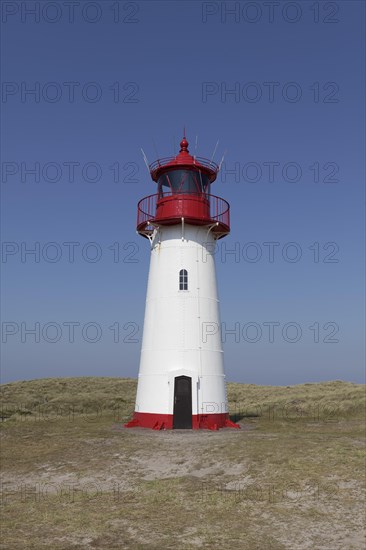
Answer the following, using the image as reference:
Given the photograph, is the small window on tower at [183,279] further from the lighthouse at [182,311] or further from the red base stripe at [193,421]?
the red base stripe at [193,421]

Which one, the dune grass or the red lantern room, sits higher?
the red lantern room

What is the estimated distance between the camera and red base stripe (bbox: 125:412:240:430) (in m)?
23.8

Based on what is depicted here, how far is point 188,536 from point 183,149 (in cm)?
1924

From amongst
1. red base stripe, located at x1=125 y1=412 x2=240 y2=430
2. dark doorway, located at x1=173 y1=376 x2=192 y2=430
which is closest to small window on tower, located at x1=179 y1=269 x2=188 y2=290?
dark doorway, located at x1=173 y1=376 x2=192 y2=430

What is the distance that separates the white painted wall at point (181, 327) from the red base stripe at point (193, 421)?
0.24 metres

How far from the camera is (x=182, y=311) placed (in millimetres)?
24750

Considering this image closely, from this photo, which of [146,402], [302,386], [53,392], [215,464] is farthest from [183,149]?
[302,386]

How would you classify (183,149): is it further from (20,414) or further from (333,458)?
(20,414)

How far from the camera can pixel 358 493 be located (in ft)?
46.0

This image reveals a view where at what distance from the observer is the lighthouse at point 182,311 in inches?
944

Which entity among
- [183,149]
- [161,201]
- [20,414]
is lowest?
[20,414]

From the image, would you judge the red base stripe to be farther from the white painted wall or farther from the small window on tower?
the small window on tower

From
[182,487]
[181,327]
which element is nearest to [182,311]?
[181,327]

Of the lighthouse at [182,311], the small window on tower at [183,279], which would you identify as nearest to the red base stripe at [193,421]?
the lighthouse at [182,311]
